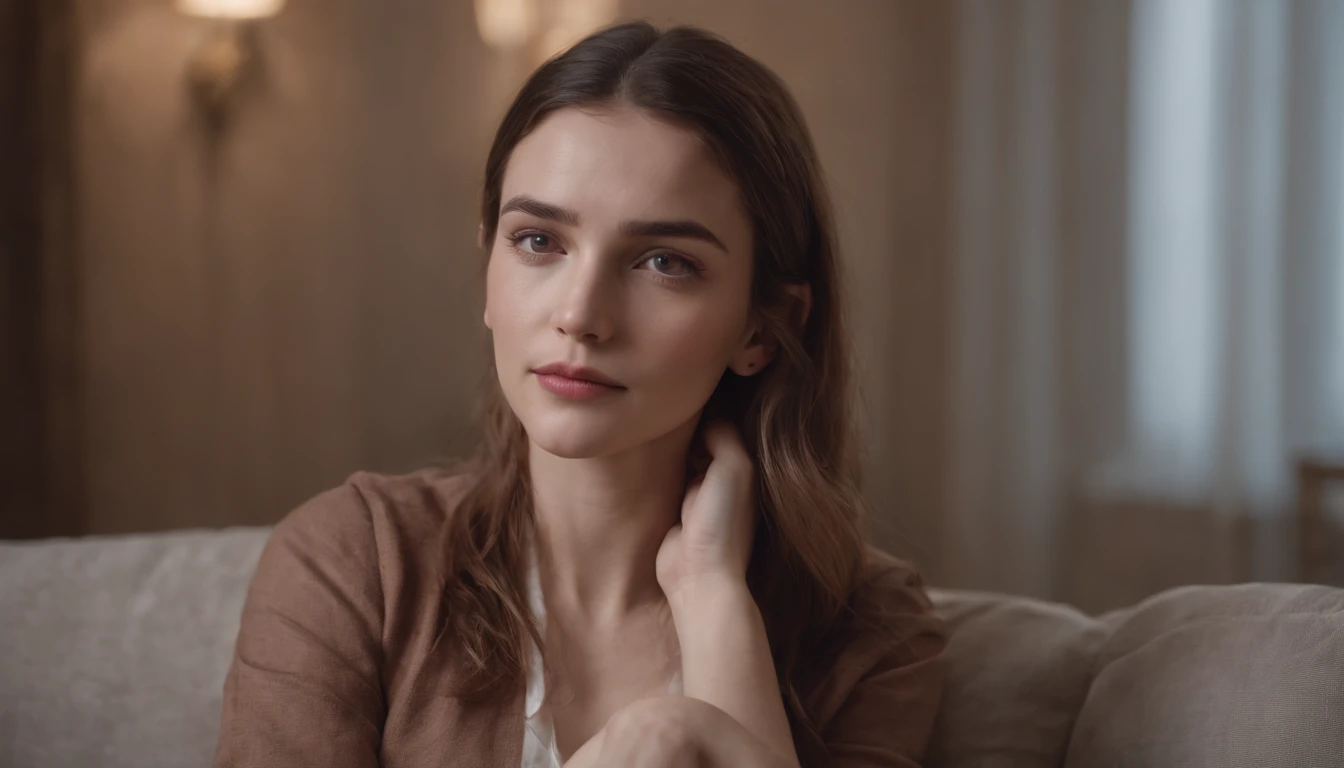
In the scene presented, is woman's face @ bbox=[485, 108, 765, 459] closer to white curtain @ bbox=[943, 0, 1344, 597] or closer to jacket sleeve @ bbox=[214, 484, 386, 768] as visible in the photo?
jacket sleeve @ bbox=[214, 484, 386, 768]

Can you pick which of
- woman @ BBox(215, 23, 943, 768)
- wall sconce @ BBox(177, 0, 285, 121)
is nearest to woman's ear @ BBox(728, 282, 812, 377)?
woman @ BBox(215, 23, 943, 768)

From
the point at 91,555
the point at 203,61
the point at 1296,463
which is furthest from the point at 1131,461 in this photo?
the point at 203,61

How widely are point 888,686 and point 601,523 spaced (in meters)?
0.41

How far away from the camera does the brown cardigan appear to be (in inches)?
50.6

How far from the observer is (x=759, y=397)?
1609 millimetres

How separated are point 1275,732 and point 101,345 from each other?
10.9 feet

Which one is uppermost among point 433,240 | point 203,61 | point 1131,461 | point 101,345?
point 203,61

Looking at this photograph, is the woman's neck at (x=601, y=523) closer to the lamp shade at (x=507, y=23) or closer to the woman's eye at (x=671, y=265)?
the woman's eye at (x=671, y=265)

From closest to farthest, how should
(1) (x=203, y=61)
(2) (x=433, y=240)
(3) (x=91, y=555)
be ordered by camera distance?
(3) (x=91, y=555), (1) (x=203, y=61), (2) (x=433, y=240)

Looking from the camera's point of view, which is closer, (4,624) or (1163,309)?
(4,624)

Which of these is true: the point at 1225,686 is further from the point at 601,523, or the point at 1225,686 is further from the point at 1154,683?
the point at 601,523

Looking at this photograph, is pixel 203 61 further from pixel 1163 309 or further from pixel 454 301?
pixel 1163 309

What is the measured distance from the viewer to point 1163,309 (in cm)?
323

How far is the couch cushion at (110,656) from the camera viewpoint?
1.53 meters
